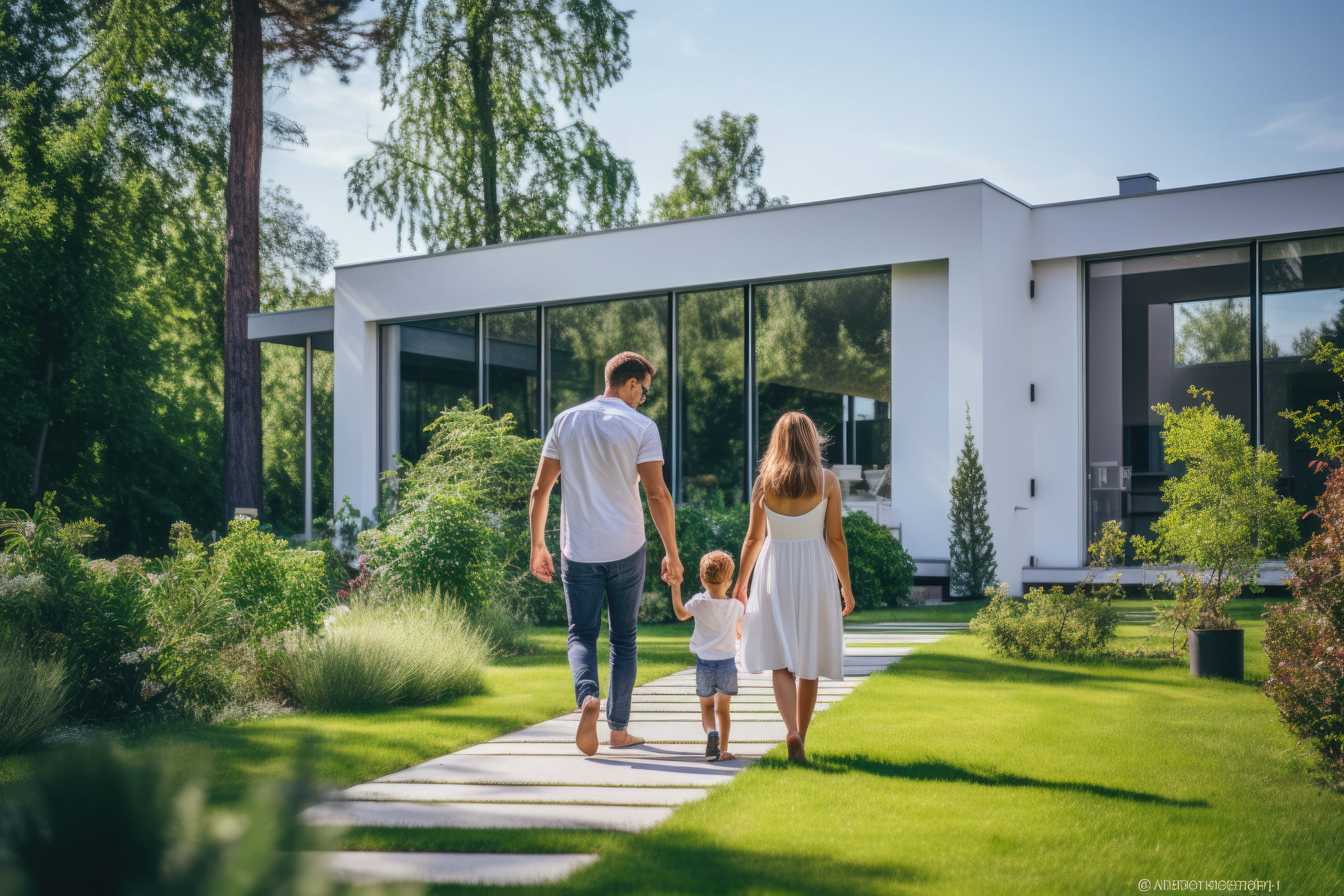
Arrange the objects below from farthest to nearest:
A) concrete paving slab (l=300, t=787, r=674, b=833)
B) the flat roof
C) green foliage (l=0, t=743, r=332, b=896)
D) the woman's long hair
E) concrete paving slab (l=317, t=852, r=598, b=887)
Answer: the flat roof, the woman's long hair, concrete paving slab (l=300, t=787, r=674, b=833), concrete paving slab (l=317, t=852, r=598, b=887), green foliage (l=0, t=743, r=332, b=896)

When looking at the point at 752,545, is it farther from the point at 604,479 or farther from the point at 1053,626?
the point at 1053,626

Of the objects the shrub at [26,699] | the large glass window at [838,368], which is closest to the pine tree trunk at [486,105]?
the large glass window at [838,368]

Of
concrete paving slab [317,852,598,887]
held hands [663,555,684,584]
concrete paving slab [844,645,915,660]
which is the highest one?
held hands [663,555,684,584]

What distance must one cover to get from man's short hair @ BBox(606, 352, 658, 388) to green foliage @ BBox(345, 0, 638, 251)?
2161 centimetres

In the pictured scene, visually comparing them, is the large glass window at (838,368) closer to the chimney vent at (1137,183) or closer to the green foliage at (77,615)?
the chimney vent at (1137,183)

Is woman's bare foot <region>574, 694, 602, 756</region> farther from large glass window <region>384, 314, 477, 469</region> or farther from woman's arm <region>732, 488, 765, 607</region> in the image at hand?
large glass window <region>384, 314, 477, 469</region>

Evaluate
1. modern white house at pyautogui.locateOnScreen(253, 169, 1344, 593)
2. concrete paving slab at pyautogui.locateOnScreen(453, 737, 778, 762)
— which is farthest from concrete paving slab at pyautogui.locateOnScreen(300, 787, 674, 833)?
modern white house at pyautogui.locateOnScreen(253, 169, 1344, 593)

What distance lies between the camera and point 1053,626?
7.38m

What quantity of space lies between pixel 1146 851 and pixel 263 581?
5.28 metres

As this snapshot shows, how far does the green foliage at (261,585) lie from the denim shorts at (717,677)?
3.08 metres

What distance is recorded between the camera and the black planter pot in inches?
250

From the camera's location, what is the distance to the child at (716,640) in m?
4.55

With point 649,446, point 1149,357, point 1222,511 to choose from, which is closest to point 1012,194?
point 1149,357

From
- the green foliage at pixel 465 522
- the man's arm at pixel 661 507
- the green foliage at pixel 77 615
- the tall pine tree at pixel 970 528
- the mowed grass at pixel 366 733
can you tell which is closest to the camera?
the mowed grass at pixel 366 733
